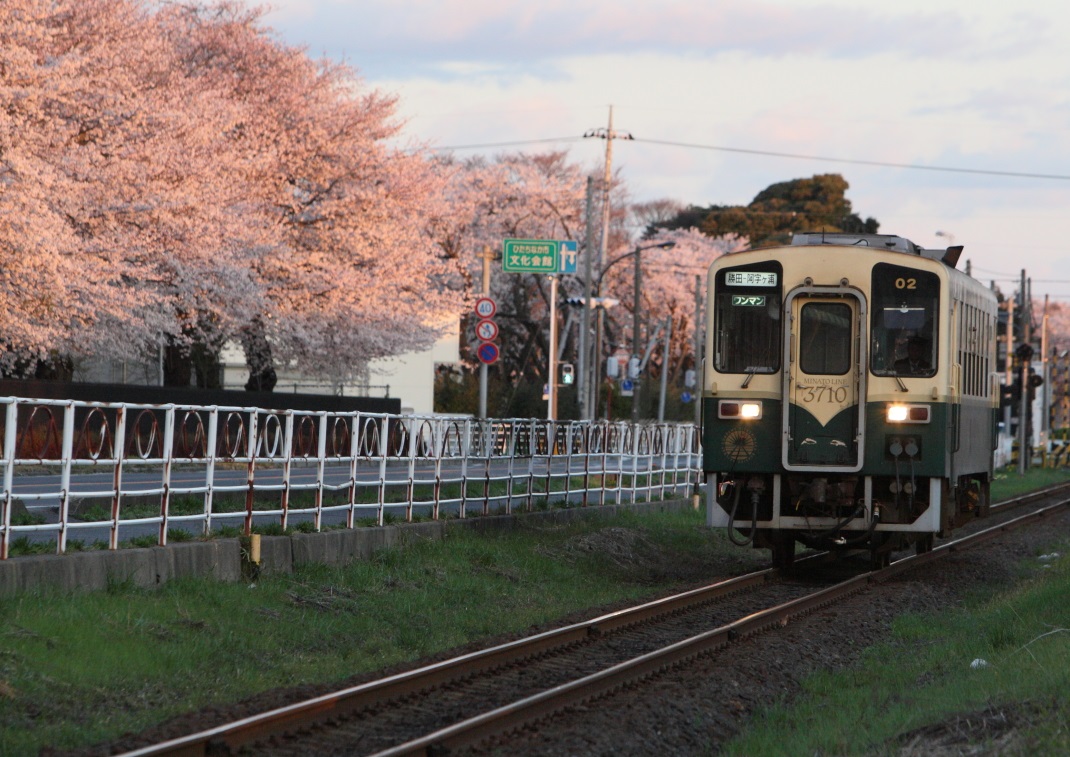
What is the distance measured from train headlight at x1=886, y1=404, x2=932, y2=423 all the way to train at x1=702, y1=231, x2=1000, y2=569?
1cm

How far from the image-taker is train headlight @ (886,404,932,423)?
14055mm

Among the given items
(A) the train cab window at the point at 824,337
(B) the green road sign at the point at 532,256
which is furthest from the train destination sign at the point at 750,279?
(B) the green road sign at the point at 532,256

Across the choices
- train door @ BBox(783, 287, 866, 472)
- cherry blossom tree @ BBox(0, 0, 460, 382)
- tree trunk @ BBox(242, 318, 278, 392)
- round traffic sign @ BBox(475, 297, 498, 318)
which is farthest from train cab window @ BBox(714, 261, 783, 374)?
tree trunk @ BBox(242, 318, 278, 392)

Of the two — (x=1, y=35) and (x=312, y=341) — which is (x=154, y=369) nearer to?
(x=312, y=341)

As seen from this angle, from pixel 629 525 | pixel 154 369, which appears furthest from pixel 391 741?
pixel 154 369

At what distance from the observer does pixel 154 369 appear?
Answer: 133 feet

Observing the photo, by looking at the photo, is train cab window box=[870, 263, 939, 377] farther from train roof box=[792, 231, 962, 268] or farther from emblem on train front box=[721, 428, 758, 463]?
emblem on train front box=[721, 428, 758, 463]

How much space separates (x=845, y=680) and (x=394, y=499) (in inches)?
362

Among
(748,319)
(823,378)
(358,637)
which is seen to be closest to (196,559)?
(358,637)

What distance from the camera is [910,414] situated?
14.1 m

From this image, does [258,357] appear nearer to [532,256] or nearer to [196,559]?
[532,256]

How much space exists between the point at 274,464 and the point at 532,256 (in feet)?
37.0

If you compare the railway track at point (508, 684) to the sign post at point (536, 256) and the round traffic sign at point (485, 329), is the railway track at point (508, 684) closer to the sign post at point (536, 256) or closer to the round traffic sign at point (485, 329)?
the round traffic sign at point (485, 329)

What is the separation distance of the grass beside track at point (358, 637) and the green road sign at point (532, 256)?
1361 centimetres
